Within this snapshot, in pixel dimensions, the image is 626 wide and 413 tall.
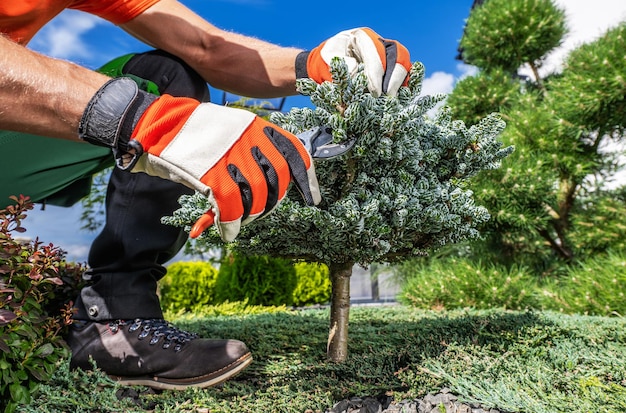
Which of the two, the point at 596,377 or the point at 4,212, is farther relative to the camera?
the point at 596,377

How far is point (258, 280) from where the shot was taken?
230 inches

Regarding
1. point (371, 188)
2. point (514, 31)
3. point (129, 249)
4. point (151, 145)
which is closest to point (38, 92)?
point (151, 145)

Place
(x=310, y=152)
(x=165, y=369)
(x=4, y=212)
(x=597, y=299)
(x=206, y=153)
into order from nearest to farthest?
1. (x=206, y=153)
2. (x=310, y=152)
3. (x=4, y=212)
4. (x=165, y=369)
5. (x=597, y=299)

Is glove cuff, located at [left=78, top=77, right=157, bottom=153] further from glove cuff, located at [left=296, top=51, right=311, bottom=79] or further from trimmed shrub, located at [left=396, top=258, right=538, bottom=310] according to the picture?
trimmed shrub, located at [left=396, top=258, right=538, bottom=310]

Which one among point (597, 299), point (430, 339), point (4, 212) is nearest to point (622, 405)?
point (430, 339)

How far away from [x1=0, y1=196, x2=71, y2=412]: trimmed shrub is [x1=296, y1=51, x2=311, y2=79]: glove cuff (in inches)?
Result: 38.3

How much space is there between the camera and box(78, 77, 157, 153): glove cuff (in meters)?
1.10

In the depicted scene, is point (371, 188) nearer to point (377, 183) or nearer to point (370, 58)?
point (377, 183)

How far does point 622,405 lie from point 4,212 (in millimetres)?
1693

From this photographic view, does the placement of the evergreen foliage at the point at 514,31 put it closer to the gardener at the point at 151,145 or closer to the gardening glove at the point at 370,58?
the gardener at the point at 151,145

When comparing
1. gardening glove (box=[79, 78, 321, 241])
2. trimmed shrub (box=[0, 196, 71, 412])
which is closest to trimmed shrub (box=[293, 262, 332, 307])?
trimmed shrub (box=[0, 196, 71, 412])

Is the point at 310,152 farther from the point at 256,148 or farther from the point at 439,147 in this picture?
the point at 439,147

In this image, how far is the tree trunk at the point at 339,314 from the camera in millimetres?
1669

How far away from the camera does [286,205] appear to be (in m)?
1.32
